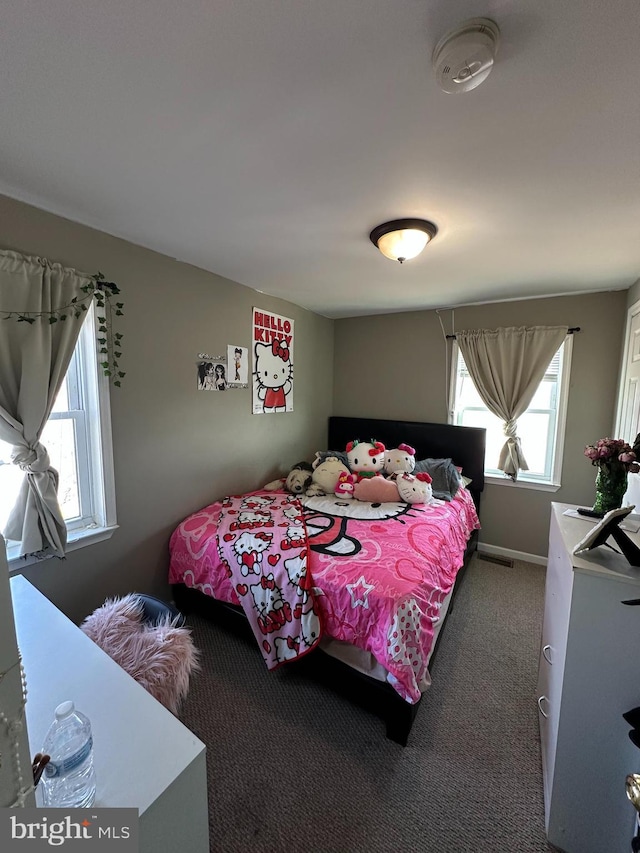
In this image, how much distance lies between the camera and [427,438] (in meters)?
3.50

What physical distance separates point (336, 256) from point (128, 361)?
1423 mm

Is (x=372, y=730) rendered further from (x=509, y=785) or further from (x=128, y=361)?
(x=128, y=361)

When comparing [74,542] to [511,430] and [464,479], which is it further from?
[511,430]

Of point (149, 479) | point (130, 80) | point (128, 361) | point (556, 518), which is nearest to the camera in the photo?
point (130, 80)

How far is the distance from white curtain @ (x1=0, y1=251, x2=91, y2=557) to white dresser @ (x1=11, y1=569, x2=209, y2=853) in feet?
2.40

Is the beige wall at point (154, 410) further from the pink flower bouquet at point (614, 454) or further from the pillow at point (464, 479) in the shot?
the pink flower bouquet at point (614, 454)

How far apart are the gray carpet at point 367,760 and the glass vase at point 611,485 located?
113 centimetres

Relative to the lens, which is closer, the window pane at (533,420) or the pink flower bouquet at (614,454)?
the pink flower bouquet at (614,454)

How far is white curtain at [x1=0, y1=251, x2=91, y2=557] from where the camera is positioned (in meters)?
1.56

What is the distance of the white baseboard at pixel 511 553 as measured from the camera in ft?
10.2

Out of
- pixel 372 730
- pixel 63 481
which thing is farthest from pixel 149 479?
pixel 372 730

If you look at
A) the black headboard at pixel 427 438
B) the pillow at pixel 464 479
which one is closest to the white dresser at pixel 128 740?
the pillow at pixel 464 479

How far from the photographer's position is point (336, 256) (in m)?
2.15

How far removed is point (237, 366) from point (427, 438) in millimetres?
1995
